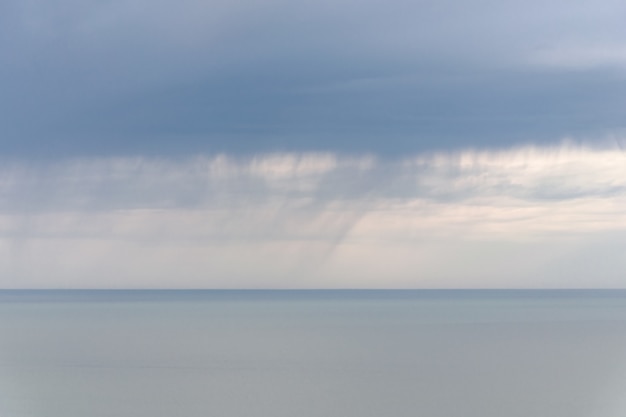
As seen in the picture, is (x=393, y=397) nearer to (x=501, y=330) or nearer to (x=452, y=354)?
(x=452, y=354)

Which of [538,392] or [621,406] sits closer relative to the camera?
[621,406]

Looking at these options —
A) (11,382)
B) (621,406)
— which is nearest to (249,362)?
(11,382)

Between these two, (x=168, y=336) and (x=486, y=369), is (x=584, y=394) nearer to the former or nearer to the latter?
(x=486, y=369)

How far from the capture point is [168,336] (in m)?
78.1

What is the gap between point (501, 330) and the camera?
86.7 m

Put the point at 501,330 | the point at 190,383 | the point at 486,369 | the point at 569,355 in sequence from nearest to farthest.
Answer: the point at 190,383, the point at 486,369, the point at 569,355, the point at 501,330

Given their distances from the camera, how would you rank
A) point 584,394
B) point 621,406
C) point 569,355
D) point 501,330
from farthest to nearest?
point 501,330 → point 569,355 → point 584,394 → point 621,406

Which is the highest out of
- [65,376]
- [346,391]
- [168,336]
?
[168,336]

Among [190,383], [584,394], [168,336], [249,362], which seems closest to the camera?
[584,394]

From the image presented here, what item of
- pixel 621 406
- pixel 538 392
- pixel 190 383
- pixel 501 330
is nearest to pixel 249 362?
pixel 190 383

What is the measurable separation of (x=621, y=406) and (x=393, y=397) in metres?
9.06

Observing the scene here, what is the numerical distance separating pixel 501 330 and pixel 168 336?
1115 inches

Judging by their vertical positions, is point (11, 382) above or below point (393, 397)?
above

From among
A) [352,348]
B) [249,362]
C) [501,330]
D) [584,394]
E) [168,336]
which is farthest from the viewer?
[501,330]
